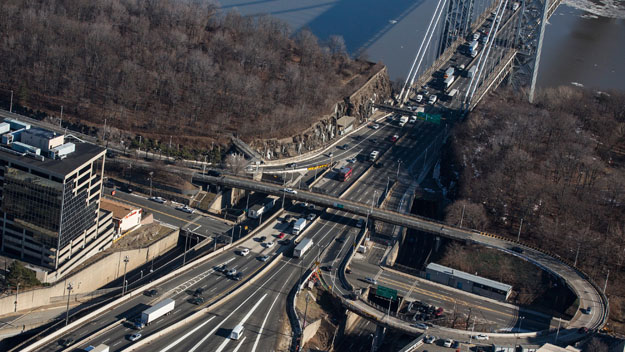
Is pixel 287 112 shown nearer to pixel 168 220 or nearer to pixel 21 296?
pixel 168 220

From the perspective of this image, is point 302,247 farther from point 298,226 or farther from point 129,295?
point 129,295

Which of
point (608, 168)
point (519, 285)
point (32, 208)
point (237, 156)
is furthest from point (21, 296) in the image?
point (608, 168)

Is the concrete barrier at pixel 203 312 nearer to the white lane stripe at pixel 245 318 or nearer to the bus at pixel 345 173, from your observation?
the white lane stripe at pixel 245 318

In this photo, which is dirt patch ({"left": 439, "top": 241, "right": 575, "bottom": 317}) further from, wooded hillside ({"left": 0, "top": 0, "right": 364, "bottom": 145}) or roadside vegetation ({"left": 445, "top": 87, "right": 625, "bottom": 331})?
wooded hillside ({"left": 0, "top": 0, "right": 364, "bottom": 145})

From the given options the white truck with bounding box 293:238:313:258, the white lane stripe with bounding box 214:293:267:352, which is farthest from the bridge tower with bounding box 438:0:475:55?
the white lane stripe with bounding box 214:293:267:352

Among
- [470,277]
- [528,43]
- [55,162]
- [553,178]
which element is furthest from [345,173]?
[528,43]
